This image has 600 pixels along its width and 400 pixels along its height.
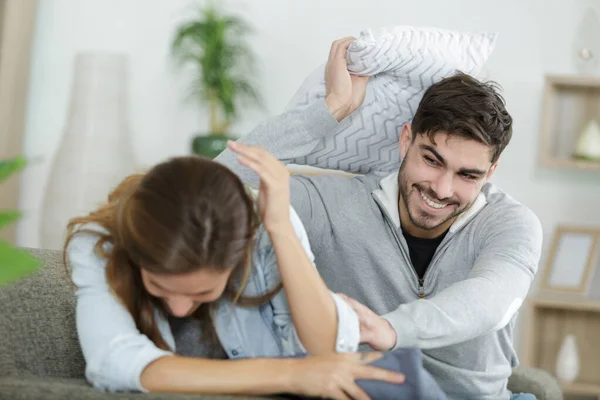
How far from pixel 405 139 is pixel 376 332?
0.70 metres

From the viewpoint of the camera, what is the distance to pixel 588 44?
384 centimetres

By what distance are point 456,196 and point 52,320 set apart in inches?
32.9

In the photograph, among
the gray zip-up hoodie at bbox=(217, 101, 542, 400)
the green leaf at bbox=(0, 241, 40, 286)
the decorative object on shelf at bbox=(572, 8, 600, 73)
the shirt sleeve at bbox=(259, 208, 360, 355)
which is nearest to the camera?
the green leaf at bbox=(0, 241, 40, 286)

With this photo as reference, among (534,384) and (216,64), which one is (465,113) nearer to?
(534,384)

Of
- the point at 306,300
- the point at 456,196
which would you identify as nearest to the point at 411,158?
the point at 456,196

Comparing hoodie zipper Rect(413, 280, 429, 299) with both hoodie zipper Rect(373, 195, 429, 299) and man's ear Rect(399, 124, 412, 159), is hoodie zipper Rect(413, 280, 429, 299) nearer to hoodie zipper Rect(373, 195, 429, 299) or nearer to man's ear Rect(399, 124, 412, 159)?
hoodie zipper Rect(373, 195, 429, 299)

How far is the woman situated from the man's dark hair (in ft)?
1.70

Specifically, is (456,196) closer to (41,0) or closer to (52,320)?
(52,320)

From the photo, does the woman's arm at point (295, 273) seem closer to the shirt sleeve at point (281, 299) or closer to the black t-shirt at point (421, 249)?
the shirt sleeve at point (281, 299)

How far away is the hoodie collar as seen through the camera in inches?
76.9

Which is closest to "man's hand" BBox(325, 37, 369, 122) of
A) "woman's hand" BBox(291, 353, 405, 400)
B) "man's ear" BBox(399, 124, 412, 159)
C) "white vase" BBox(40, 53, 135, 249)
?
"man's ear" BBox(399, 124, 412, 159)

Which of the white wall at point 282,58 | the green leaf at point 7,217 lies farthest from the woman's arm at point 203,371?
the white wall at point 282,58

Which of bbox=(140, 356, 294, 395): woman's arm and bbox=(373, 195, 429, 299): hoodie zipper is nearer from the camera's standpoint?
bbox=(140, 356, 294, 395): woman's arm

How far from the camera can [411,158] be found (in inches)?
77.7
